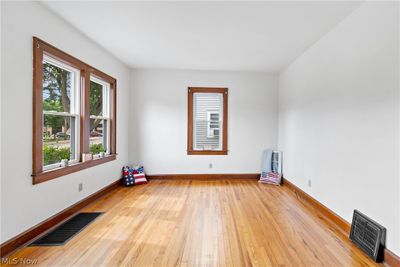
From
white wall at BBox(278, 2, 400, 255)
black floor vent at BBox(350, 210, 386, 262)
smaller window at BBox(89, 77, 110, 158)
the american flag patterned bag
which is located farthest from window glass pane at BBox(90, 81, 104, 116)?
black floor vent at BBox(350, 210, 386, 262)

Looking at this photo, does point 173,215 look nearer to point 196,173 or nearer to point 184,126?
point 196,173

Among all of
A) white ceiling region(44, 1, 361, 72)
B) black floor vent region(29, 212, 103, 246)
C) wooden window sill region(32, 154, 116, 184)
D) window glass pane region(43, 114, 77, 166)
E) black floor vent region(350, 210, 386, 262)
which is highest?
white ceiling region(44, 1, 361, 72)

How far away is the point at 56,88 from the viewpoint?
2.74 meters

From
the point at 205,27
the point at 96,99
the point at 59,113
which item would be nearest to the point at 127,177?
the point at 96,99

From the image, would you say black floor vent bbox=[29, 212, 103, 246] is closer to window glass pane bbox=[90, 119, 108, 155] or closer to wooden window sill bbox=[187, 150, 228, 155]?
window glass pane bbox=[90, 119, 108, 155]

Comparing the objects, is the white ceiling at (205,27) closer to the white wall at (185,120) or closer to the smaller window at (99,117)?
the smaller window at (99,117)

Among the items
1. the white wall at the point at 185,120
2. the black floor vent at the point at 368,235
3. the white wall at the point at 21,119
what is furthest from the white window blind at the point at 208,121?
the black floor vent at the point at 368,235

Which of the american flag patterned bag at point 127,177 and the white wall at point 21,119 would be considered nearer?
the white wall at point 21,119

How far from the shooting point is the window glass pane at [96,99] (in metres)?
3.59

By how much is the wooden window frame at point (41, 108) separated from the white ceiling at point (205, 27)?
479 millimetres

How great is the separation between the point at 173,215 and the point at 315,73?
10.3 feet

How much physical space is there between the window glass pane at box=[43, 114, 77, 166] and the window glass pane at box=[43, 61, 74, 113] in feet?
0.47

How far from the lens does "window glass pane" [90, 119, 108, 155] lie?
3.61 m

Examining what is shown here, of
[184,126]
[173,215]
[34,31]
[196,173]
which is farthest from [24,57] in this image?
[196,173]
